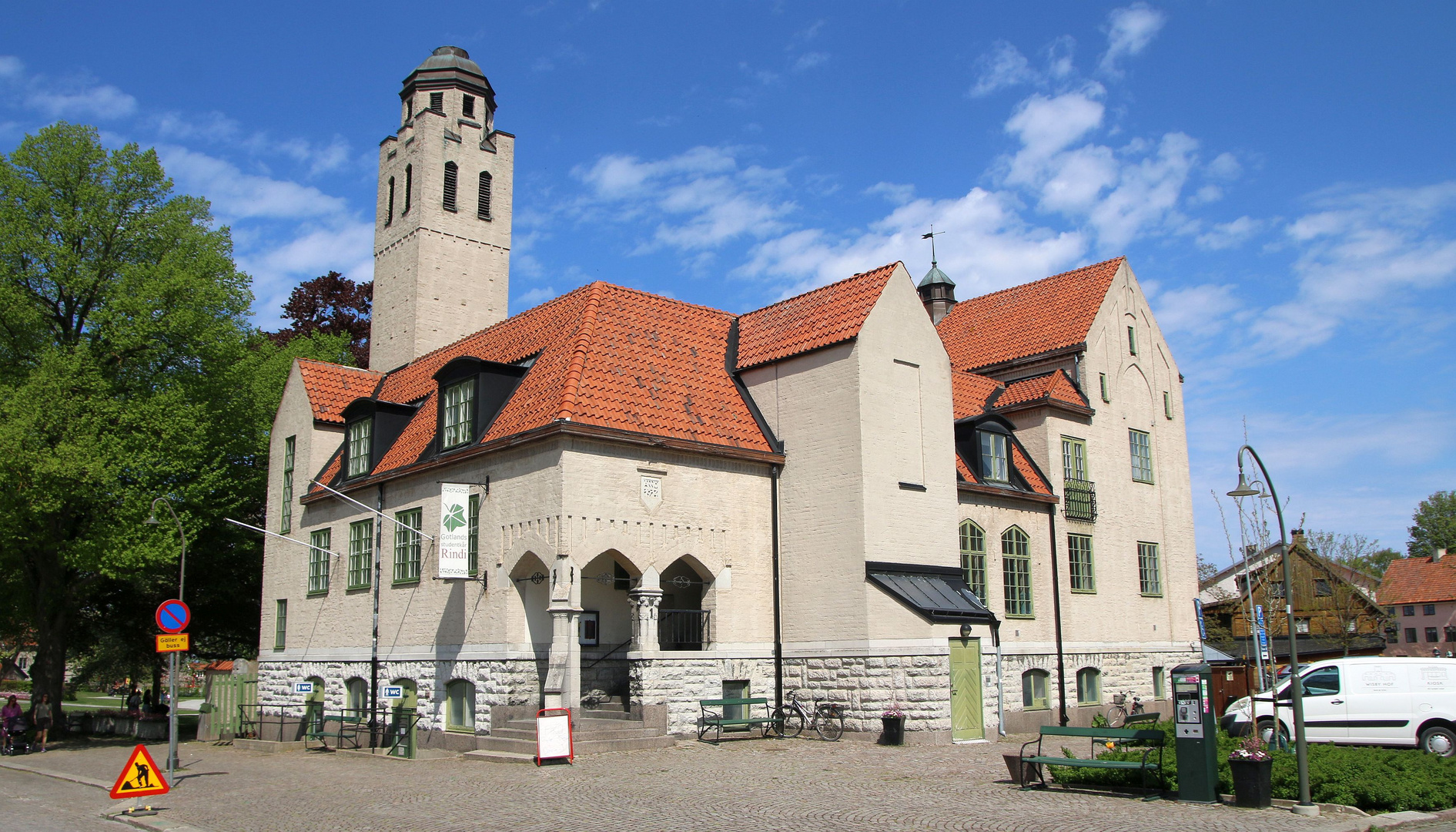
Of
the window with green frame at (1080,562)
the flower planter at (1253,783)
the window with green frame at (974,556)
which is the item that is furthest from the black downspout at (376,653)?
the flower planter at (1253,783)

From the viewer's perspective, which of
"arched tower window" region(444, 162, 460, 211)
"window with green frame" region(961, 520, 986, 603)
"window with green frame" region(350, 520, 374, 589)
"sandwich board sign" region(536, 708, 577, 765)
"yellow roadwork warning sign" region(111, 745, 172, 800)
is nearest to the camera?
"yellow roadwork warning sign" region(111, 745, 172, 800)

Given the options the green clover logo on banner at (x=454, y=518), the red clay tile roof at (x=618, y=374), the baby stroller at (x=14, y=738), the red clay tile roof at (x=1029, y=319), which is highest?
the red clay tile roof at (x=1029, y=319)

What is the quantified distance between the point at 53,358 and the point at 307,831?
69.4 feet

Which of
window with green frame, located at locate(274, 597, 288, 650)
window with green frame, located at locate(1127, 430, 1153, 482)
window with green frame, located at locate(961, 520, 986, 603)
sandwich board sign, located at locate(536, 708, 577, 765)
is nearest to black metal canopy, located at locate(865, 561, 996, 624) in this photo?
window with green frame, located at locate(961, 520, 986, 603)

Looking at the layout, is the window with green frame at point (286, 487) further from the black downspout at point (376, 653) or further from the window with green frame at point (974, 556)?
the window with green frame at point (974, 556)

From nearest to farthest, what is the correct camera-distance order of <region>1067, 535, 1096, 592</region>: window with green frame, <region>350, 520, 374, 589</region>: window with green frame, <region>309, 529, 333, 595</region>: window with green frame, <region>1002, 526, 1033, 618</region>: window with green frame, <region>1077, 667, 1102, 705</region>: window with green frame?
<region>1002, 526, 1033, 618</region>: window with green frame
<region>350, 520, 374, 589</region>: window with green frame
<region>1077, 667, 1102, 705</region>: window with green frame
<region>1067, 535, 1096, 592</region>: window with green frame
<region>309, 529, 333, 595</region>: window with green frame

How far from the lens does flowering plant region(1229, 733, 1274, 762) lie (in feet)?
42.2

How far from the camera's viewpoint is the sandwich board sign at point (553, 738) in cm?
1781

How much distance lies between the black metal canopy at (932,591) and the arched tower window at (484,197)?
18793 mm

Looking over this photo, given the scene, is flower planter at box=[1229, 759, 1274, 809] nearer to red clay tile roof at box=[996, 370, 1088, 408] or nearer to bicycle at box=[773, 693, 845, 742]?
bicycle at box=[773, 693, 845, 742]

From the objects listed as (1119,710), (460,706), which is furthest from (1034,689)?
(460,706)

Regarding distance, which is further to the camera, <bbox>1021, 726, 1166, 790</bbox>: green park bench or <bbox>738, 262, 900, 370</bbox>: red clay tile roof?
<bbox>738, 262, 900, 370</bbox>: red clay tile roof

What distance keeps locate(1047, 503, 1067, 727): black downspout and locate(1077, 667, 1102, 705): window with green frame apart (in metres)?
0.70

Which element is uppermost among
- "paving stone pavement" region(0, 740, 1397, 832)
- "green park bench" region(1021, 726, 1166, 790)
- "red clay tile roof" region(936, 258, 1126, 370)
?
"red clay tile roof" region(936, 258, 1126, 370)
